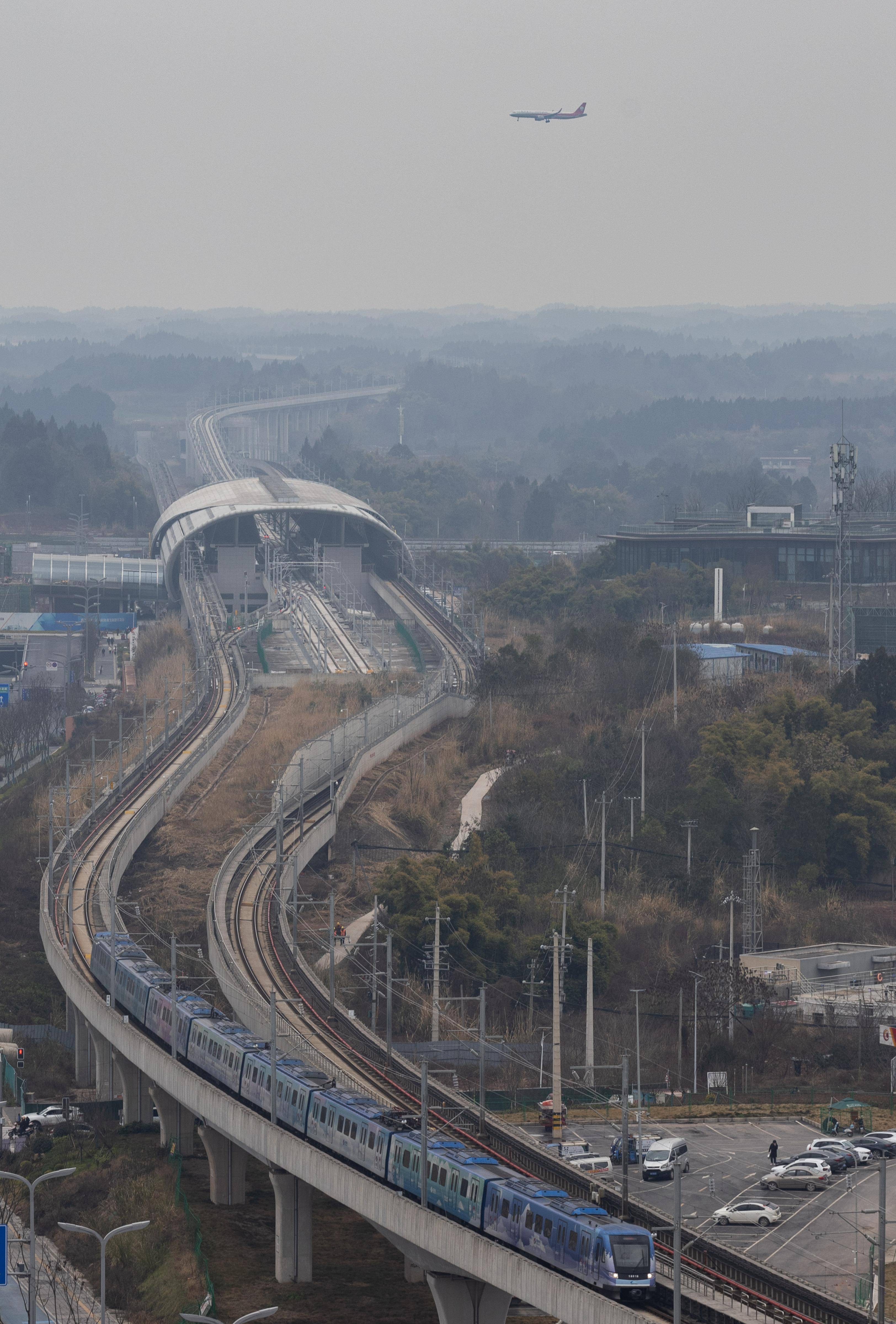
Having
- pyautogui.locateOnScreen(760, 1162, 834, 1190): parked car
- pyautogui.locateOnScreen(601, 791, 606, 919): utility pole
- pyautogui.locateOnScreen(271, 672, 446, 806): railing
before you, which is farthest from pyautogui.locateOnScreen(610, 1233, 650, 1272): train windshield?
pyautogui.locateOnScreen(271, 672, 446, 806): railing

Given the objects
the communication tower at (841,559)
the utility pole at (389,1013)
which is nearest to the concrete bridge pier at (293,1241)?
the utility pole at (389,1013)

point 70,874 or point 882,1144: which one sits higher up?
point 70,874

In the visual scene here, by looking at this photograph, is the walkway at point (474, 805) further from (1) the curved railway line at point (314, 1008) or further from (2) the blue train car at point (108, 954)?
(2) the blue train car at point (108, 954)

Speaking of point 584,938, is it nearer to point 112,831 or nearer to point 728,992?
point 728,992

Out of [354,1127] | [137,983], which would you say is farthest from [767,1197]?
[137,983]

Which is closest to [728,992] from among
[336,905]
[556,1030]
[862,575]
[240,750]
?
[556,1030]

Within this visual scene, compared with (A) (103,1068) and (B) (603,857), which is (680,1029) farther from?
(A) (103,1068)

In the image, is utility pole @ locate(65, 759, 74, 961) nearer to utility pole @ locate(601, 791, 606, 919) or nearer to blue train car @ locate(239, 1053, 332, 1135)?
blue train car @ locate(239, 1053, 332, 1135)
